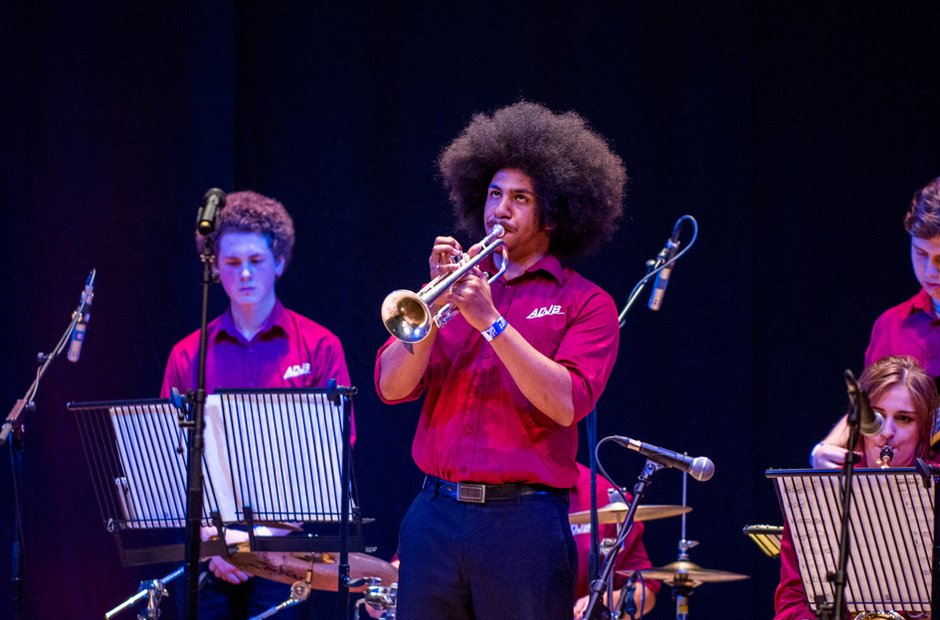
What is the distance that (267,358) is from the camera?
197 inches

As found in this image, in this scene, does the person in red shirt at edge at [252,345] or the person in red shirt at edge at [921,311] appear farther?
the person in red shirt at edge at [252,345]

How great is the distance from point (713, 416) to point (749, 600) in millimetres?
866

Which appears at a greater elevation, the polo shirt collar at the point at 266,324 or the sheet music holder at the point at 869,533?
the polo shirt collar at the point at 266,324

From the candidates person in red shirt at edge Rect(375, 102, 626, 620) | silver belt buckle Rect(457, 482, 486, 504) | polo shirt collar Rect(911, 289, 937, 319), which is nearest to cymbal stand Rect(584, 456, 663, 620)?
person in red shirt at edge Rect(375, 102, 626, 620)

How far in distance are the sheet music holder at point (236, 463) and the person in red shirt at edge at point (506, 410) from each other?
50 centimetres

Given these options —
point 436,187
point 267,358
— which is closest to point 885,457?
point 267,358

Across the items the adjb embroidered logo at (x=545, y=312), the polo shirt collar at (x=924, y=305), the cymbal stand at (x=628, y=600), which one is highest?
the polo shirt collar at (x=924, y=305)

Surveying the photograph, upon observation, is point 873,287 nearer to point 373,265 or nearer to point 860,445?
point 860,445

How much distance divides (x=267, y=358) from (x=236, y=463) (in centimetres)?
107

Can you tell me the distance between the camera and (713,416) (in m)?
5.46

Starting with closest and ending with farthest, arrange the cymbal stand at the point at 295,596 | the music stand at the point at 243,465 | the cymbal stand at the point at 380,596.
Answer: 1. the music stand at the point at 243,465
2. the cymbal stand at the point at 295,596
3. the cymbal stand at the point at 380,596

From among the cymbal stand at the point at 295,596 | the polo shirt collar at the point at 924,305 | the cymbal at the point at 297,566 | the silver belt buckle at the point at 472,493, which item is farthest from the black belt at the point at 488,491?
the polo shirt collar at the point at 924,305

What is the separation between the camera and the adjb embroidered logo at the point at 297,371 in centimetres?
496

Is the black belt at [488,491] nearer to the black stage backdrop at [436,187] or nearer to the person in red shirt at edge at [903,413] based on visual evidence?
the person in red shirt at edge at [903,413]
